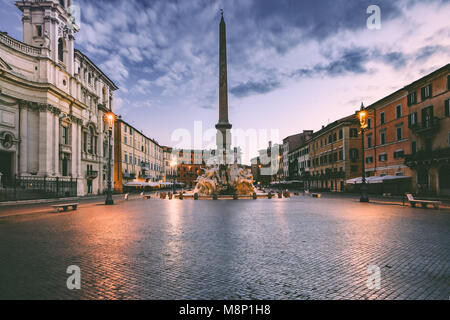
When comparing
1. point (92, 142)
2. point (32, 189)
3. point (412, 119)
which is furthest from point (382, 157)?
point (92, 142)

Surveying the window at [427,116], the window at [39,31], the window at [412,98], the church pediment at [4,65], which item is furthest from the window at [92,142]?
the window at [427,116]

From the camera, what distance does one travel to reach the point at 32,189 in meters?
25.9

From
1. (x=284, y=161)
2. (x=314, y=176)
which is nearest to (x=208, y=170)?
(x=314, y=176)

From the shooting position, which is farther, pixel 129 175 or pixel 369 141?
pixel 129 175

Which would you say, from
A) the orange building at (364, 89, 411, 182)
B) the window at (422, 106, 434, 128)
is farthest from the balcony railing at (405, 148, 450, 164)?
the window at (422, 106, 434, 128)

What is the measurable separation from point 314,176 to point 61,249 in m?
59.2

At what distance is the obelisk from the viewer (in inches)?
1203

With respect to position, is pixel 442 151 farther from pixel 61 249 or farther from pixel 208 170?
pixel 61 249

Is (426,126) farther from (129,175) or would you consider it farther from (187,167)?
(187,167)

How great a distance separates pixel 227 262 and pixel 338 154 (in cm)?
4865

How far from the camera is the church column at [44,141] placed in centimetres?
3120

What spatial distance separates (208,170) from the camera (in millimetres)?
31672

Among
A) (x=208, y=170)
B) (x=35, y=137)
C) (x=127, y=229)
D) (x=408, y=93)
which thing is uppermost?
(x=408, y=93)

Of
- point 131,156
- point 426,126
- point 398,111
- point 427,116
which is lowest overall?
point 131,156
